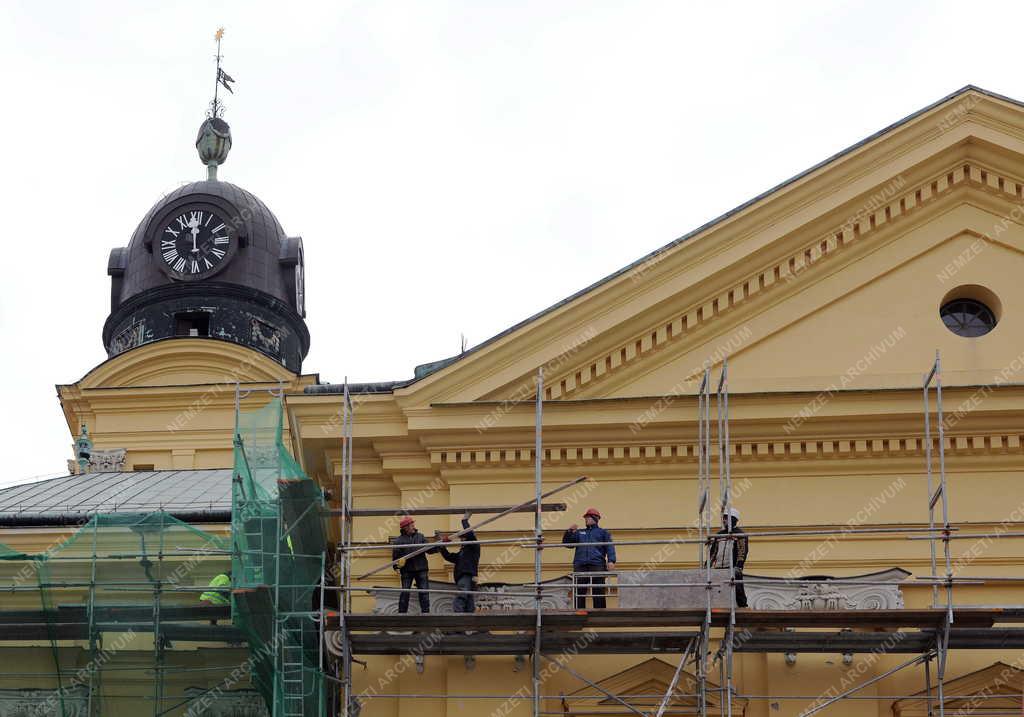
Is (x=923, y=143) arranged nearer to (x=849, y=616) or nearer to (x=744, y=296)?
(x=744, y=296)

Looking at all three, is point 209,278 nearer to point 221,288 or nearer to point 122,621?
point 221,288

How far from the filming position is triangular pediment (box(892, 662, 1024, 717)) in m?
19.6

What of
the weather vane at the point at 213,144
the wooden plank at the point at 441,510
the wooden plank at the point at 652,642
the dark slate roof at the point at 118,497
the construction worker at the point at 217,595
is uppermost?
the weather vane at the point at 213,144

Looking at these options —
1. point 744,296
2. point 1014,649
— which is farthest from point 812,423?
point 1014,649

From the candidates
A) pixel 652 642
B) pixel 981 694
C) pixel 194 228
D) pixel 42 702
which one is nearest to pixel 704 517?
pixel 652 642

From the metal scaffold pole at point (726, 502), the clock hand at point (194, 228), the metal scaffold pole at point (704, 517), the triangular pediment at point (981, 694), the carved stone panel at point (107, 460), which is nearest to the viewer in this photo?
the metal scaffold pole at point (726, 502)

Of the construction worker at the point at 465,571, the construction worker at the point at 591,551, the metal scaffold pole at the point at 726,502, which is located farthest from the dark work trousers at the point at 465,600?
the metal scaffold pole at the point at 726,502

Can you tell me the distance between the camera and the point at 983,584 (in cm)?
2020

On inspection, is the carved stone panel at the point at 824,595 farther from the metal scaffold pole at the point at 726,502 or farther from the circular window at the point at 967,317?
the circular window at the point at 967,317

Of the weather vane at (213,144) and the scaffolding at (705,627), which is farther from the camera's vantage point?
the weather vane at (213,144)

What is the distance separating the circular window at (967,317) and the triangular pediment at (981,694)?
13.2 ft

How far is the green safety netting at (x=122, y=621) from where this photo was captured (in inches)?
792

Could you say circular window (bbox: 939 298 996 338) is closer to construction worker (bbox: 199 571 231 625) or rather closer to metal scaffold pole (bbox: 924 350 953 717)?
metal scaffold pole (bbox: 924 350 953 717)

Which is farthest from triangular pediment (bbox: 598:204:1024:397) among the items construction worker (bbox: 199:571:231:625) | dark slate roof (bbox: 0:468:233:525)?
dark slate roof (bbox: 0:468:233:525)
